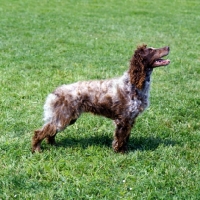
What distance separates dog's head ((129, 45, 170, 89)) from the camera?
19.2ft

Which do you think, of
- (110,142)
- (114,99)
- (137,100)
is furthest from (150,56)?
(110,142)

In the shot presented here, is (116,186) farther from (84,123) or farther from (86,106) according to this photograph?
(84,123)

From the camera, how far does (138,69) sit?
5.88m

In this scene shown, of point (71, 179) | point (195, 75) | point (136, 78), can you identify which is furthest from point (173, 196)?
point (195, 75)

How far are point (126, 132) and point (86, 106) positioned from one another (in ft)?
2.17

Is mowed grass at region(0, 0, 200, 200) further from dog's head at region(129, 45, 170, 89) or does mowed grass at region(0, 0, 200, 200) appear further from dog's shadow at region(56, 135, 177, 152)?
dog's head at region(129, 45, 170, 89)

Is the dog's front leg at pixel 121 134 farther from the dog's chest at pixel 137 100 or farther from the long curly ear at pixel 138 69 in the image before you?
the long curly ear at pixel 138 69

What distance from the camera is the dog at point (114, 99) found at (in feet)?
19.4

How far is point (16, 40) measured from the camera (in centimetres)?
1329

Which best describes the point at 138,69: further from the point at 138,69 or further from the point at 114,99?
the point at 114,99

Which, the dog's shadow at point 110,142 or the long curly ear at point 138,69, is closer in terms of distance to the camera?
Answer: the long curly ear at point 138,69

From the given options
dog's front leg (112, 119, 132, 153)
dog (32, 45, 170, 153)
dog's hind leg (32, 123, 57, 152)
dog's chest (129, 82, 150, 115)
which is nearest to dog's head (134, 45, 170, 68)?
dog (32, 45, 170, 153)

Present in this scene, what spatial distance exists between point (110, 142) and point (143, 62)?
1.35m

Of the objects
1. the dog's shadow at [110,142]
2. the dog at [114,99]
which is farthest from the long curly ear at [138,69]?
the dog's shadow at [110,142]
